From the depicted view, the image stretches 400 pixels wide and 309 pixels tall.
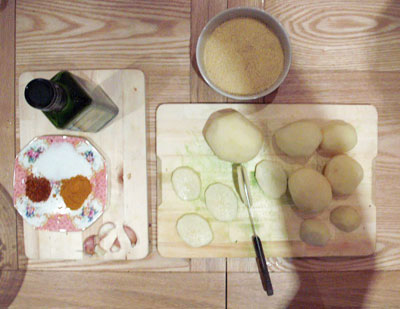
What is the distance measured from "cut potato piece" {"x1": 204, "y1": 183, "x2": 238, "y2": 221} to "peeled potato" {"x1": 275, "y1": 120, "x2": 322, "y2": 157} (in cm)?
15

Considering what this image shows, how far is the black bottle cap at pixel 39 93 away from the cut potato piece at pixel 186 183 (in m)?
0.29

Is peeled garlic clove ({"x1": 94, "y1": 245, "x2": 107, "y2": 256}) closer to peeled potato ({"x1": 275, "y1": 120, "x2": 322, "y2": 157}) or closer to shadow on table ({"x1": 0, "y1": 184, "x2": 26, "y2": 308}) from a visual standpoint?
shadow on table ({"x1": 0, "y1": 184, "x2": 26, "y2": 308})

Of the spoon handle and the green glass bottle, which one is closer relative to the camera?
the green glass bottle

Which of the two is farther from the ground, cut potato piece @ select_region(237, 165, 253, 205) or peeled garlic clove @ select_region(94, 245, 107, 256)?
cut potato piece @ select_region(237, 165, 253, 205)

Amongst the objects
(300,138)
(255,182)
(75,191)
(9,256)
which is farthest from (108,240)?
(300,138)

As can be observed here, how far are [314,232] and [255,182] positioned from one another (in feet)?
0.50

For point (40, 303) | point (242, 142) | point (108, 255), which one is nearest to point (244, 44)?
point (242, 142)

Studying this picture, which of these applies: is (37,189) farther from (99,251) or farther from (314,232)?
(314,232)

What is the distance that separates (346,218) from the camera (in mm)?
594

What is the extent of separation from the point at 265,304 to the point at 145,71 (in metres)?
0.57

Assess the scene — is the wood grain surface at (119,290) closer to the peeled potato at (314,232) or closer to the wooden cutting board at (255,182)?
the wooden cutting board at (255,182)

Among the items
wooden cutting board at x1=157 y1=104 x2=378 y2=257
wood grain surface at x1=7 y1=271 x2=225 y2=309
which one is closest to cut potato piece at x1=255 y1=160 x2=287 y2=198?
wooden cutting board at x1=157 y1=104 x2=378 y2=257

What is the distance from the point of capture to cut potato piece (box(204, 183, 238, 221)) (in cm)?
61

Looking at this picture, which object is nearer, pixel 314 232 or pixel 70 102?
pixel 70 102
